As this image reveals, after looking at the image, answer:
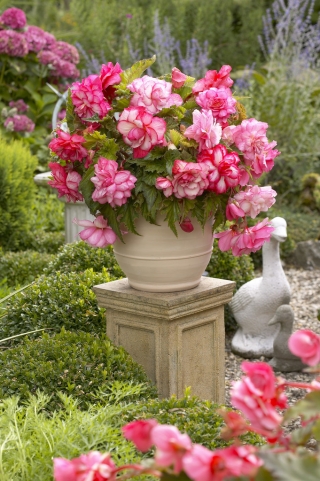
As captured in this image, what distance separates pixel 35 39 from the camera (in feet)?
24.1

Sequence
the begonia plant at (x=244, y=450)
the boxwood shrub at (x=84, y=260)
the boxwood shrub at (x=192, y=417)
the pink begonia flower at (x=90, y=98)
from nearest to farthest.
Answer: the begonia plant at (x=244, y=450)
the boxwood shrub at (x=192, y=417)
the pink begonia flower at (x=90, y=98)
the boxwood shrub at (x=84, y=260)

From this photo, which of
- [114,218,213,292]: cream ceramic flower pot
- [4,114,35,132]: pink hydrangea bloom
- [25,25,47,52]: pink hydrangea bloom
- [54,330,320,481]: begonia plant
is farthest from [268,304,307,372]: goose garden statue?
A: [25,25,47,52]: pink hydrangea bloom

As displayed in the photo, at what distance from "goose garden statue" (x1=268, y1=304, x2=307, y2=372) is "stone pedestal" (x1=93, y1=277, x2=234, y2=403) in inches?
36.5

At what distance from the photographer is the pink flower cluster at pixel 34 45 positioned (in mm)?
7156

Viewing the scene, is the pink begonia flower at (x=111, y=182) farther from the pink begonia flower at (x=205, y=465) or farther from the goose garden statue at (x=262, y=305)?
the goose garden statue at (x=262, y=305)

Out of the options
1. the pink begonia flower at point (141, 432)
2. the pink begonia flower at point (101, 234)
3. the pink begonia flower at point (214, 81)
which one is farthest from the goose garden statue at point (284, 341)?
the pink begonia flower at point (141, 432)

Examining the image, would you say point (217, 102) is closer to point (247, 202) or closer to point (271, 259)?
point (247, 202)

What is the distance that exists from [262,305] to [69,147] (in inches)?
78.1

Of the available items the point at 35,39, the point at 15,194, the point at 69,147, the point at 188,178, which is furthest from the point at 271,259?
the point at 35,39

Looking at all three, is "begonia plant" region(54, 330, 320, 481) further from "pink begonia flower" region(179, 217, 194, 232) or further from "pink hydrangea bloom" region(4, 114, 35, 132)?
"pink hydrangea bloom" region(4, 114, 35, 132)

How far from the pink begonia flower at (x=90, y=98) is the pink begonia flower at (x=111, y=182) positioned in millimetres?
211

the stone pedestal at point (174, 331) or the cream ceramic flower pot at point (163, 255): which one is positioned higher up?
the cream ceramic flower pot at point (163, 255)

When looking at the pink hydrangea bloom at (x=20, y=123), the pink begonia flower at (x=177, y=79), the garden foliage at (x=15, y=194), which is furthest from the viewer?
the pink hydrangea bloom at (x=20, y=123)

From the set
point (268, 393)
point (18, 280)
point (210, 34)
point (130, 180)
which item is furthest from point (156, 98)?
point (210, 34)
